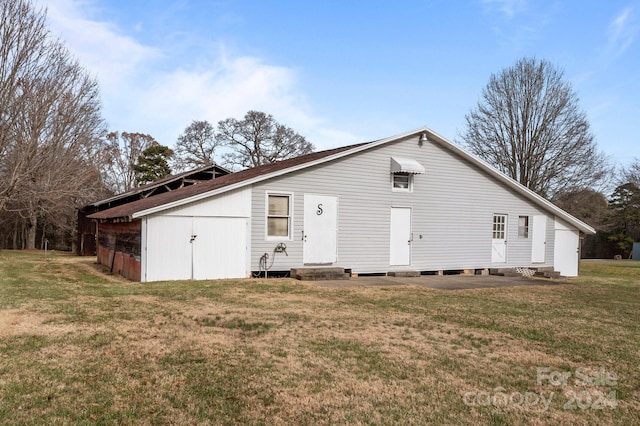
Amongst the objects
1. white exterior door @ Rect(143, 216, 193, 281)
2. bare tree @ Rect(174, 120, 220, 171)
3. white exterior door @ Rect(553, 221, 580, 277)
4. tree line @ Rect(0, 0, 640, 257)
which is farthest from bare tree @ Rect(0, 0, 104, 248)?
white exterior door @ Rect(553, 221, 580, 277)

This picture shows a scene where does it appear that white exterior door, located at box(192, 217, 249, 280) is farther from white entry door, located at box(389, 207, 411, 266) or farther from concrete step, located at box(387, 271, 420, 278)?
white entry door, located at box(389, 207, 411, 266)

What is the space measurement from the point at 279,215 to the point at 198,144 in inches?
1145

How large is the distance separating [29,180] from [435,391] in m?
23.4

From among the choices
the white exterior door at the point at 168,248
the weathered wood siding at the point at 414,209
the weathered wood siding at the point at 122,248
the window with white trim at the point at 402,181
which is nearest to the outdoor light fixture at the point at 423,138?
→ the weathered wood siding at the point at 414,209

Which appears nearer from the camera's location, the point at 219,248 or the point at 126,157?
the point at 219,248

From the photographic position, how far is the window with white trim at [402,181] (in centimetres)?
1625

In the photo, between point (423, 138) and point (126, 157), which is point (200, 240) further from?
point (126, 157)

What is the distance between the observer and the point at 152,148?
39625 mm

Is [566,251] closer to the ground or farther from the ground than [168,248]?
closer to the ground

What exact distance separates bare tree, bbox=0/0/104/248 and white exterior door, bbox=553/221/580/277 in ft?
72.5

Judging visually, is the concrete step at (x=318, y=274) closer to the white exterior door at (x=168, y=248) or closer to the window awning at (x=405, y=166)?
the white exterior door at (x=168, y=248)

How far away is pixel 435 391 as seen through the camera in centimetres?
455

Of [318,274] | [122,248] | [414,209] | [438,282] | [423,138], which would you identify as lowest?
[438,282]

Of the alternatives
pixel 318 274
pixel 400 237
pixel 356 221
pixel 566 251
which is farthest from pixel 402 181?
pixel 566 251
